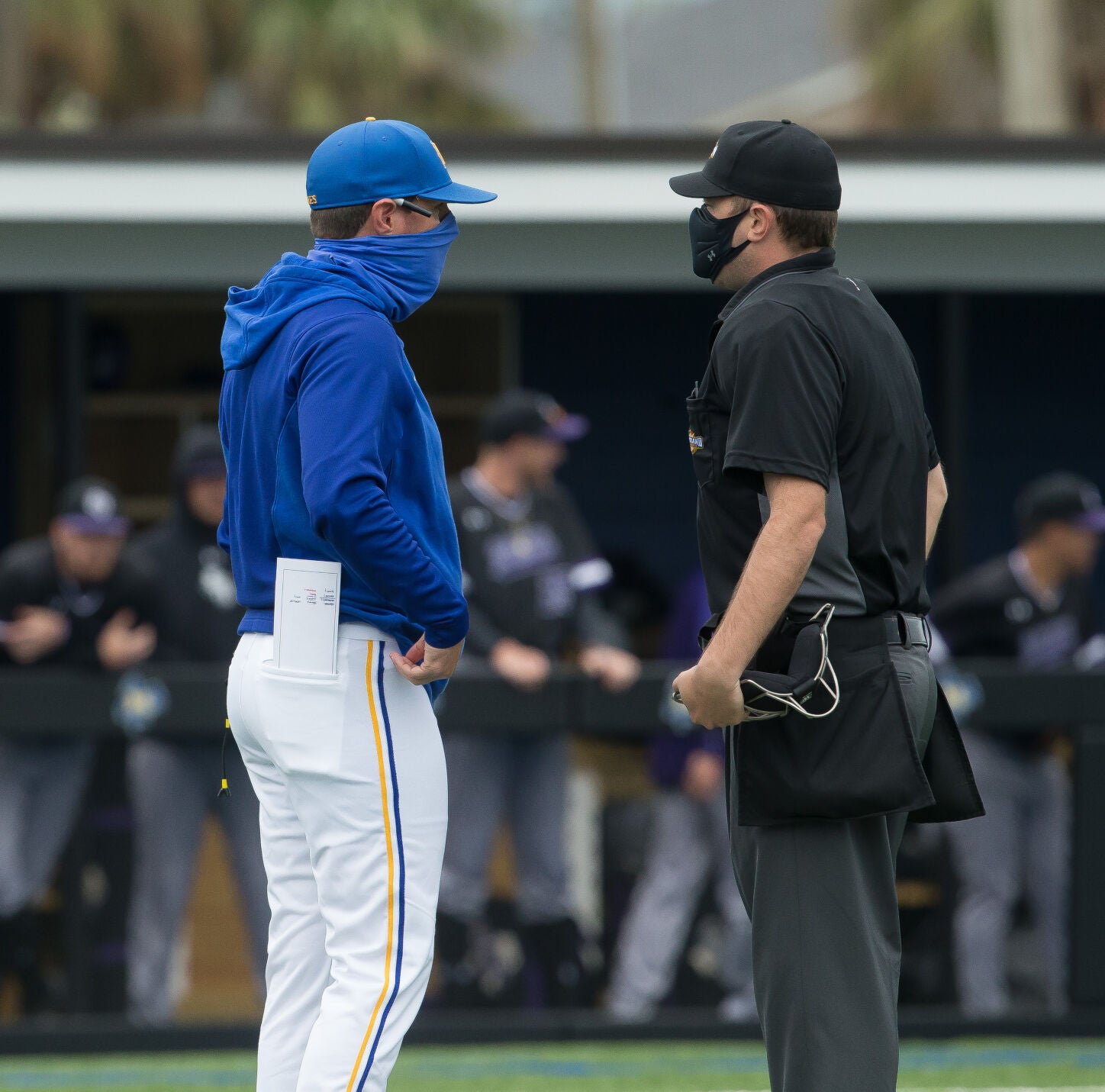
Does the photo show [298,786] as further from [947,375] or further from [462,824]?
[947,375]

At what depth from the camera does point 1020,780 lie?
19.0 ft

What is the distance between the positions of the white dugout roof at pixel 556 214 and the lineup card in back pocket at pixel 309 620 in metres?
4.57

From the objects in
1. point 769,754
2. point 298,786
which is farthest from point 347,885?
point 769,754

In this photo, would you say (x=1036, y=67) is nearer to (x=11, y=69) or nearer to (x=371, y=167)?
(x=11, y=69)

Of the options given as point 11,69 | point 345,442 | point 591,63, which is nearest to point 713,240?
point 345,442

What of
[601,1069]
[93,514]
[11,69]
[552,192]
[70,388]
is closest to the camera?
[601,1069]

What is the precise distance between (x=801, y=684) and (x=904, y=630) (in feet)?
0.91

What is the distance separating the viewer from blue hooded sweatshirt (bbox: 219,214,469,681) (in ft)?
9.32

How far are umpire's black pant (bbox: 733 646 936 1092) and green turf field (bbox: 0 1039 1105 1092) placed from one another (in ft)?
7.39

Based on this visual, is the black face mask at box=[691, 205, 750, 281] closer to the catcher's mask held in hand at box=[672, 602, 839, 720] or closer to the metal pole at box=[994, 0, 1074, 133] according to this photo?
the catcher's mask held in hand at box=[672, 602, 839, 720]

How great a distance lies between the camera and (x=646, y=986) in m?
5.72

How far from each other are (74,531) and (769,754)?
12.0 feet

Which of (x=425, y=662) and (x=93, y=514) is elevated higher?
(x=93, y=514)

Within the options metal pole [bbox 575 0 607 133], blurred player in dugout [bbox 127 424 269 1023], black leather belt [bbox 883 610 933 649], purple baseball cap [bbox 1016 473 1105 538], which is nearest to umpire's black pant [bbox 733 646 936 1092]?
black leather belt [bbox 883 610 933 649]
